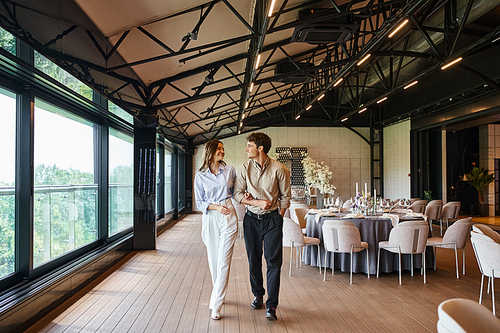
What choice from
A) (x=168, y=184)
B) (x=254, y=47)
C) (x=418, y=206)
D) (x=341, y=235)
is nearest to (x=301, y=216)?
(x=341, y=235)

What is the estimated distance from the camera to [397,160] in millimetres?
14148

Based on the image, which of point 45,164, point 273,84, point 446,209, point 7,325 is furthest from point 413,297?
point 273,84

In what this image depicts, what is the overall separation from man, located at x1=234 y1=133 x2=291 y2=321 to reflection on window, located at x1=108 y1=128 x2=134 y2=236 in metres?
4.09

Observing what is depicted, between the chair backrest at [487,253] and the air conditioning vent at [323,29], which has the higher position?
the air conditioning vent at [323,29]

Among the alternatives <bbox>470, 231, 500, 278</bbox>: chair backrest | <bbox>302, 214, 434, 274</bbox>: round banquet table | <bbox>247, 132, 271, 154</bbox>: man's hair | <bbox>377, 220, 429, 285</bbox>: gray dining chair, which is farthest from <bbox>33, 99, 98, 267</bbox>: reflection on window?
<bbox>470, 231, 500, 278</bbox>: chair backrest

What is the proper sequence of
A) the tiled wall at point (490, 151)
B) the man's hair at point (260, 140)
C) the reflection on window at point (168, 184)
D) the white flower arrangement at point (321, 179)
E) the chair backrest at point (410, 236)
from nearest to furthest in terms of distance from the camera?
1. the man's hair at point (260, 140)
2. the chair backrest at point (410, 236)
3. the white flower arrangement at point (321, 179)
4. the reflection on window at point (168, 184)
5. the tiled wall at point (490, 151)

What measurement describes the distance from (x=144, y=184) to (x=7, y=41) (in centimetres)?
489

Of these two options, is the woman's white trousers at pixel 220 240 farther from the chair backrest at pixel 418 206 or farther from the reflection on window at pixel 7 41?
the chair backrest at pixel 418 206

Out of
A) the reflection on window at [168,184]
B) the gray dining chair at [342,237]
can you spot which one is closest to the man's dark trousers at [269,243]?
the gray dining chair at [342,237]

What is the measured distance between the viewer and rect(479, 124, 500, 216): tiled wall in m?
13.2

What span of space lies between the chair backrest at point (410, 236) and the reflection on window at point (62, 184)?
4680mm

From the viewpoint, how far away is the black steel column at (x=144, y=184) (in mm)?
7363

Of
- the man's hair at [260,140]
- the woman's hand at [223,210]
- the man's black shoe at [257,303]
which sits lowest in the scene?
the man's black shoe at [257,303]

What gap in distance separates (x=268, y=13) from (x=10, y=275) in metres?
3.97
